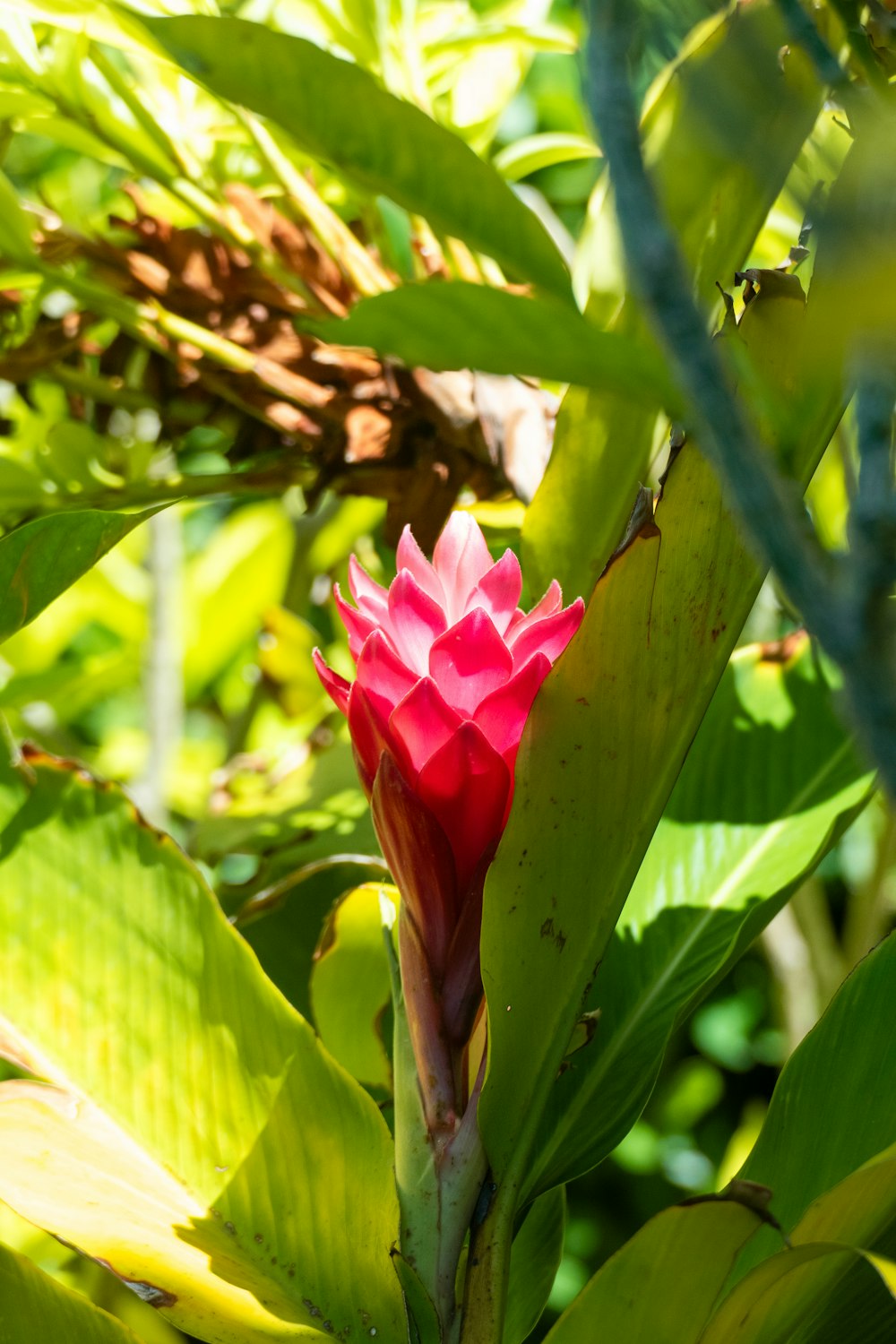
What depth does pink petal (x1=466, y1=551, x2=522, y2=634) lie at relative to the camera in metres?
0.51

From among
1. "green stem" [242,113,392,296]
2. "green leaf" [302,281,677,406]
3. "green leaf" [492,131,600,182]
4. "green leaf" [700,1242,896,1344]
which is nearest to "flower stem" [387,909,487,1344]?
"green leaf" [700,1242,896,1344]

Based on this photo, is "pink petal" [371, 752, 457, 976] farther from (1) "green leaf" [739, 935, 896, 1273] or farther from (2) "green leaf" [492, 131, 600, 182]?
(2) "green leaf" [492, 131, 600, 182]

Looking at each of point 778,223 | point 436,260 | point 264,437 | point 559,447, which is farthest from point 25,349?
point 778,223

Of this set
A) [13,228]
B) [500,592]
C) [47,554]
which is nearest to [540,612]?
[500,592]

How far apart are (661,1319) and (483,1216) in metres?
0.08

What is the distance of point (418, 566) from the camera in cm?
53

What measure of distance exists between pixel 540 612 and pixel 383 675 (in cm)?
8

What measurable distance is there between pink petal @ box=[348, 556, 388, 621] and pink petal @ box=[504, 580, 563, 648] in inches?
2.3

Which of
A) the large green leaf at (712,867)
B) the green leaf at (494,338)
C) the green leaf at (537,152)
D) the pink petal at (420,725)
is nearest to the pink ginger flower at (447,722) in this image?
the pink petal at (420,725)

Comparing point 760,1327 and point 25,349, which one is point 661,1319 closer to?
point 760,1327

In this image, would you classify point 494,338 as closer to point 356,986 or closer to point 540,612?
point 540,612

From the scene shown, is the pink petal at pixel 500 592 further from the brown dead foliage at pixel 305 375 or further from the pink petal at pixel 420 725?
the brown dead foliage at pixel 305 375

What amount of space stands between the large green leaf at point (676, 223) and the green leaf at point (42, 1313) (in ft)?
1.34

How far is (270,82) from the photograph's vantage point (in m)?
0.29
